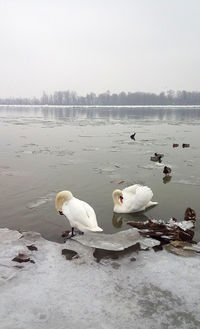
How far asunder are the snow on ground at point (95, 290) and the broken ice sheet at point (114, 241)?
0.18 metres

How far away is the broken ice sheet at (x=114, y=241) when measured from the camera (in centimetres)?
511

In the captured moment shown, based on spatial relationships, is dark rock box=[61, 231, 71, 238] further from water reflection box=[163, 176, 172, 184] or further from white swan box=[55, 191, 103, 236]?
water reflection box=[163, 176, 172, 184]

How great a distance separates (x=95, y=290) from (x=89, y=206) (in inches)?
87.5

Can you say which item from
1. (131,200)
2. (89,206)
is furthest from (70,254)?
(131,200)

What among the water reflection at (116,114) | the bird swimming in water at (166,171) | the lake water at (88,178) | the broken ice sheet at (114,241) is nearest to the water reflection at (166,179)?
the lake water at (88,178)

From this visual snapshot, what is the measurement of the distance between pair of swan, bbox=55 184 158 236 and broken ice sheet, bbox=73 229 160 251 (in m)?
0.20

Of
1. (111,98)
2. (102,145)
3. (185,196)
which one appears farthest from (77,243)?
(111,98)

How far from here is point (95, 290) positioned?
3.99 metres

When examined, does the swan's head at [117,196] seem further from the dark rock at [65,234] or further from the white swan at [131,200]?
the dark rock at [65,234]

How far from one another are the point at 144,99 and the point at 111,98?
856 inches

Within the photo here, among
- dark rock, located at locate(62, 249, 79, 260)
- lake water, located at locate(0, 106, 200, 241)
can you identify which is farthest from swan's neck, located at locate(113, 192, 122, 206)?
dark rock, located at locate(62, 249, 79, 260)

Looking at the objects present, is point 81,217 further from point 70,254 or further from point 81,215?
point 70,254

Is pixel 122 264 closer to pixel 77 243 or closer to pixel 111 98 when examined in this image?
pixel 77 243

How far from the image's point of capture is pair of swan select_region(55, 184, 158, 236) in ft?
18.6
